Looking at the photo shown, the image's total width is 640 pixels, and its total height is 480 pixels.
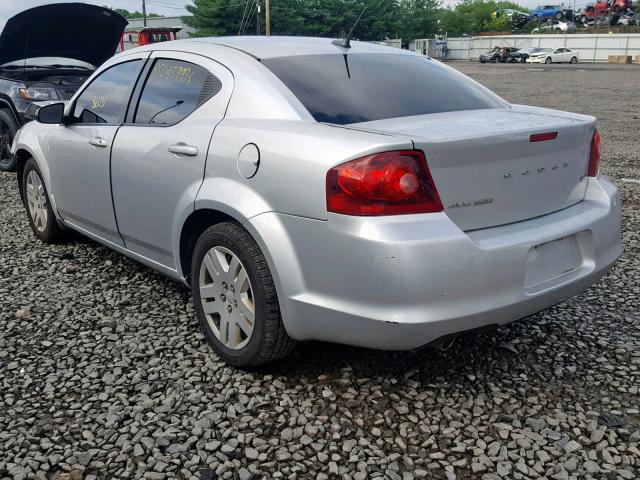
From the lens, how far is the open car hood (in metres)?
7.66

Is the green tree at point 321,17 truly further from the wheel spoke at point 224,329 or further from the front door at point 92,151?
the wheel spoke at point 224,329

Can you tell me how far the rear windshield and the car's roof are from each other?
0.08 meters

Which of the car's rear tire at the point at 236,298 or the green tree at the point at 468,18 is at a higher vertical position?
the green tree at the point at 468,18

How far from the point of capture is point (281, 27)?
7406 cm

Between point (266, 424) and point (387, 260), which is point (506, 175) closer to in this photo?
point (387, 260)

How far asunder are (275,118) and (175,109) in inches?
30.6

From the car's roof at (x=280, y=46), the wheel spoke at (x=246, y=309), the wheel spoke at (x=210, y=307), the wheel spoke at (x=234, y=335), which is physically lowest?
the wheel spoke at (x=234, y=335)

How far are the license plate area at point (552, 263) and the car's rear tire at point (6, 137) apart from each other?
693cm

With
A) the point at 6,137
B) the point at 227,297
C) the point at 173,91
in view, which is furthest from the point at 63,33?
the point at 227,297

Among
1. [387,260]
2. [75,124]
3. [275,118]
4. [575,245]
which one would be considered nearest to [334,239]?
[387,260]

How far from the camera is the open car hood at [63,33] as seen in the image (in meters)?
7.66

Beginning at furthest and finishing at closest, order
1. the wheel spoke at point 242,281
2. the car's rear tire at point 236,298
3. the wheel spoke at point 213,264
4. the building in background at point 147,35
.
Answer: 1. the building in background at point 147,35
2. the wheel spoke at point 213,264
3. the wheel spoke at point 242,281
4. the car's rear tire at point 236,298

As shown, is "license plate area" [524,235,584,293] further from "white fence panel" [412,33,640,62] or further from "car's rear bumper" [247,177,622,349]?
"white fence panel" [412,33,640,62]

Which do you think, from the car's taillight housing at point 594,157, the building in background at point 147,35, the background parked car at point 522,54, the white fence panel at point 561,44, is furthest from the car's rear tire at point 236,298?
the background parked car at point 522,54
